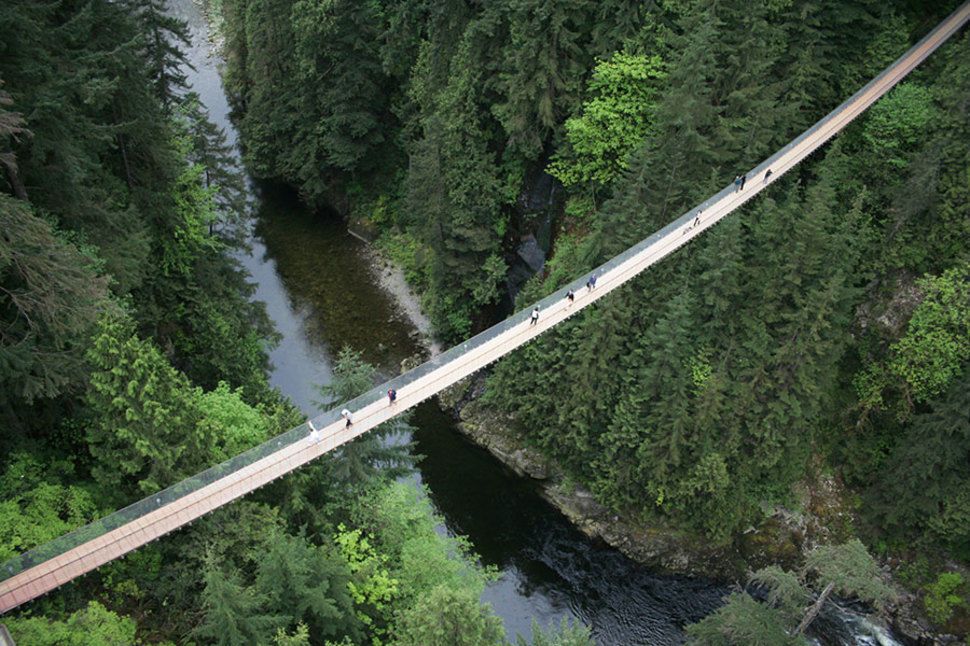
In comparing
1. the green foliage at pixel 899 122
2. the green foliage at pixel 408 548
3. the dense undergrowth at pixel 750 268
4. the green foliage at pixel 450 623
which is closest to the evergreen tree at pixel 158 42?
the dense undergrowth at pixel 750 268

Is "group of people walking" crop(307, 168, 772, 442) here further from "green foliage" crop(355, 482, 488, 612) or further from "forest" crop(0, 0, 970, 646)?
"green foliage" crop(355, 482, 488, 612)

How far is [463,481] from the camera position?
112 ft

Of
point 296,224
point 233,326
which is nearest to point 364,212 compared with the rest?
point 296,224

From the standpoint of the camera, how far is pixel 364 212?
4847 centimetres

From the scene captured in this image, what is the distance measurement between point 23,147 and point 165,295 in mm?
8453

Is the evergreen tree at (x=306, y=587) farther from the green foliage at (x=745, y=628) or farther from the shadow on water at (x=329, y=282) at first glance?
the shadow on water at (x=329, y=282)

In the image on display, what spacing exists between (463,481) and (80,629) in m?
19.8

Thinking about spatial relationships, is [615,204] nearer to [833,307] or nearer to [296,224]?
[833,307]

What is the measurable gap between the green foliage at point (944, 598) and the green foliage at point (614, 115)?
2085 cm

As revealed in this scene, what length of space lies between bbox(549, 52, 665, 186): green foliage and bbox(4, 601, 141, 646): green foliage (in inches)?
996

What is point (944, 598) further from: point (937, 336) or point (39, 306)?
point (39, 306)

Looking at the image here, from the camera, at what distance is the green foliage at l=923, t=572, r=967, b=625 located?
92.8 ft

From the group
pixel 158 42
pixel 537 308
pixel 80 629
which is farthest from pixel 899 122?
pixel 80 629

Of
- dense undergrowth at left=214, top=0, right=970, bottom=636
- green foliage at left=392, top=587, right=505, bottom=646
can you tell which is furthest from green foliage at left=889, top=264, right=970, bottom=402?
green foliage at left=392, top=587, right=505, bottom=646
